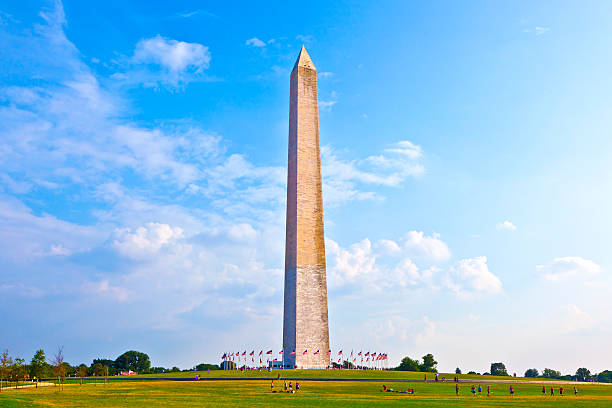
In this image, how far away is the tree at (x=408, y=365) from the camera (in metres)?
80.4

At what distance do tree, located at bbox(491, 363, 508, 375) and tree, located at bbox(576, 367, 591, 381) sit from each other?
35.1 feet

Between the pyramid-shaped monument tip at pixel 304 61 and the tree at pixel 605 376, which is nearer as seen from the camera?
the pyramid-shaped monument tip at pixel 304 61

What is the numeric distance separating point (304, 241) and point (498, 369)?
4223 centimetres

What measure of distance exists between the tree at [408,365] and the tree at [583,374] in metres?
25.3

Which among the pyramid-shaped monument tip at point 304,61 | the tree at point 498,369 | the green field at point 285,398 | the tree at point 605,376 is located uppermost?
the pyramid-shaped monument tip at point 304,61

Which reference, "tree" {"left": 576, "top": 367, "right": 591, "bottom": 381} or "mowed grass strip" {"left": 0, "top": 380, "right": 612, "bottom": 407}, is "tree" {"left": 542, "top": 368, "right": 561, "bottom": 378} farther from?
"mowed grass strip" {"left": 0, "top": 380, "right": 612, "bottom": 407}

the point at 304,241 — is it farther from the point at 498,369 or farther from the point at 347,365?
the point at 498,369

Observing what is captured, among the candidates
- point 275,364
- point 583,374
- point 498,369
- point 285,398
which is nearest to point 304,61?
point 275,364

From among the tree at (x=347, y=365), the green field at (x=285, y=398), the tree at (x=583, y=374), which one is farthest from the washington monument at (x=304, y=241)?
the tree at (x=583, y=374)

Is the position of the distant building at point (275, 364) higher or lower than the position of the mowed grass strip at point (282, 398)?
higher

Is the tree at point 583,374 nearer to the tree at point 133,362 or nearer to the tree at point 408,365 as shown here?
the tree at point 408,365

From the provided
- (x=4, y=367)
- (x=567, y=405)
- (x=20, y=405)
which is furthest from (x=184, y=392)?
(x=567, y=405)

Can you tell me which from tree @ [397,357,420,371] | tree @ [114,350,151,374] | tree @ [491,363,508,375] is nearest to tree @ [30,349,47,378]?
tree @ [114,350,151,374]

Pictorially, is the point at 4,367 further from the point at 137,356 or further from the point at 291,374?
the point at 137,356
